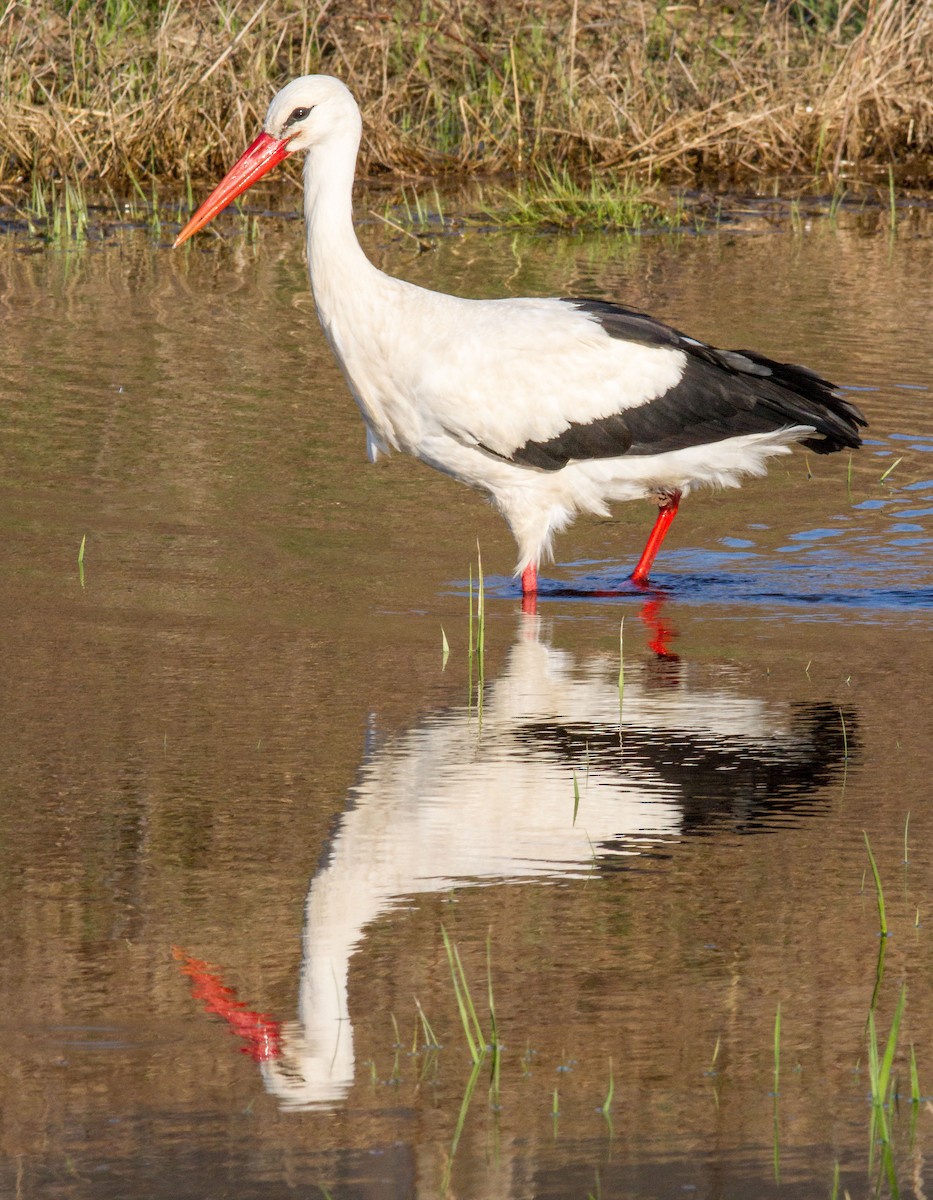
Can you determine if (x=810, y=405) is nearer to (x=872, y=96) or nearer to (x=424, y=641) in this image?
(x=424, y=641)

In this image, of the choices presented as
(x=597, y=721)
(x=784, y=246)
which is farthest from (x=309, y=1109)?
(x=784, y=246)

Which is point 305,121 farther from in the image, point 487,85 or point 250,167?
point 487,85

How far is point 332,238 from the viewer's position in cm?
677

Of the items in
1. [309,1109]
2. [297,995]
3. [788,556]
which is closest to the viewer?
[309,1109]

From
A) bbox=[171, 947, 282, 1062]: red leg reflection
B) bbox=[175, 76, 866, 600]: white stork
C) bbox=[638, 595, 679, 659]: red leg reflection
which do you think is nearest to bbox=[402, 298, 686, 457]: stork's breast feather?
bbox=[175, 76, 866, 600]: white stork

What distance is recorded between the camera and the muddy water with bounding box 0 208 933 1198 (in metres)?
3.19

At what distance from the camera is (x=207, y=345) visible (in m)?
10.1

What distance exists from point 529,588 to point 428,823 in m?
2.37

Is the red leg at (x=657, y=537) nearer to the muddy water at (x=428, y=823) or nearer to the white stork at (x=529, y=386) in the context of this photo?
the white stork at (x=529, y=386)

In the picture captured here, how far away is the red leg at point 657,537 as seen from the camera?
6871 mm

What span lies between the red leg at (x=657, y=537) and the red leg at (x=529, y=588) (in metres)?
0.36

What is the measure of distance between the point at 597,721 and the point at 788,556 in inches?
78.0

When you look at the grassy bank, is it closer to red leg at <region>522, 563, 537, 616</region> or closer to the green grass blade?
red leg at <region>522, 563, 537, 616</region>

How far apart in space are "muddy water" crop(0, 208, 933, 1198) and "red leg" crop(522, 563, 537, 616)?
6cm
